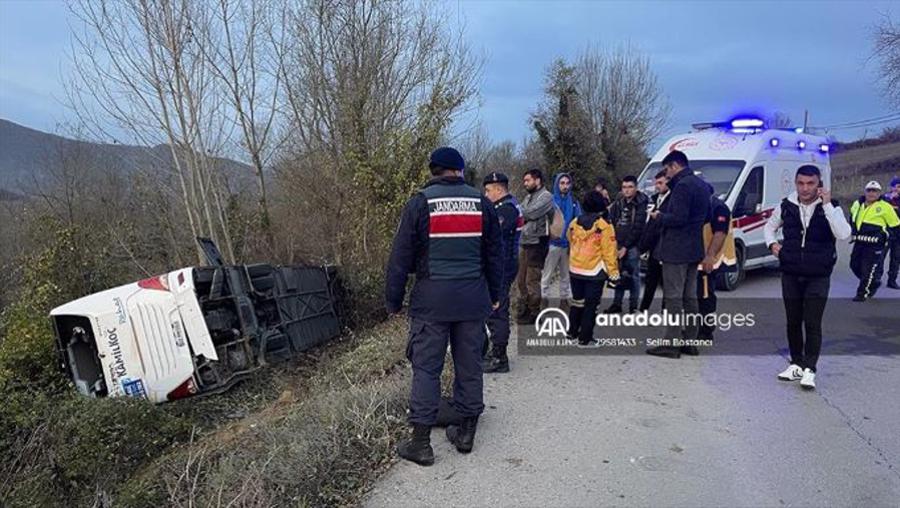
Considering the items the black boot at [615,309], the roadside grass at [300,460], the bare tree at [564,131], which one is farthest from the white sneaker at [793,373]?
the bare tree at [564,131]

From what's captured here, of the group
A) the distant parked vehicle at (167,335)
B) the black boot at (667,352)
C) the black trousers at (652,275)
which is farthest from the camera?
the distant parked vehicle at (167,335)

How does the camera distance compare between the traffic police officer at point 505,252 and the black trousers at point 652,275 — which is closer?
the traffic police officer at point 505,252

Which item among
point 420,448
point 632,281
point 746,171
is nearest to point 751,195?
point 746,171

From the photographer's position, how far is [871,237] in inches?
327

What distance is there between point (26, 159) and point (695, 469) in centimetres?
1655

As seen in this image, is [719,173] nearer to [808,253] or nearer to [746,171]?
[746,171]

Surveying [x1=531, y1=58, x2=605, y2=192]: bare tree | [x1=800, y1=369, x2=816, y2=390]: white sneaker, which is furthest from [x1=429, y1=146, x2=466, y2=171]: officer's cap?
[x1=531, y1=58, x2=605, y2=192]: bare tree

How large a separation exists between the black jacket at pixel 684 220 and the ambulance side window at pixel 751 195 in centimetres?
381

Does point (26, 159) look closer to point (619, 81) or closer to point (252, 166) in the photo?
point (252, 166)

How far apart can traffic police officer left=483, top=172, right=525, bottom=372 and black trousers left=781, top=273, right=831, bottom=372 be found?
2.22 metres

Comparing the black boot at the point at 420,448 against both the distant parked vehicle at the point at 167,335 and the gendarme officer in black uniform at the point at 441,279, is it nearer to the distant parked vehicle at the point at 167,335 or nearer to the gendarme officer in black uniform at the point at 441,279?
the gendarme officer in black uniform at the point at 441,279

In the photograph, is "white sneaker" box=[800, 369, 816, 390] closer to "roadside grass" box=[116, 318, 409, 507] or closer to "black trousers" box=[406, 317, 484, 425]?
"black trousers" box=[406, 317, 484, 425]

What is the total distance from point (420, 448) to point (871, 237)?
7935 mm

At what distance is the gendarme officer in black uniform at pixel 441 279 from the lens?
11.0ft
